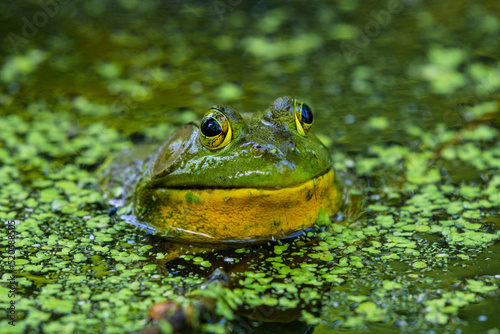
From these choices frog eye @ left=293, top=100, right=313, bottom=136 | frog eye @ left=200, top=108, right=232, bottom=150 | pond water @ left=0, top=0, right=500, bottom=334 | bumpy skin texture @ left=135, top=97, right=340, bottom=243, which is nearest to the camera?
pond water @ left=0, top=0, right=500, bottom=334

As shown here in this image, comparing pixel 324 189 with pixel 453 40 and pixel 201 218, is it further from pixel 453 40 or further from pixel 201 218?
pixel 453 40

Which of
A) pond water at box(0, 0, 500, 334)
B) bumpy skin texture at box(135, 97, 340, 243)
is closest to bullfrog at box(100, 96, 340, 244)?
bumpy skin texture at box(135, 97, 340, 243)

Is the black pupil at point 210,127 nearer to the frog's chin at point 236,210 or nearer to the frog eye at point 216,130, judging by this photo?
the frog eye at point 216,130

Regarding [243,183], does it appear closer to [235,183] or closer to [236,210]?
[235,183]

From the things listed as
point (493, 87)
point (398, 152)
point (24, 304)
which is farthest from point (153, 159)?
point (493, 87)

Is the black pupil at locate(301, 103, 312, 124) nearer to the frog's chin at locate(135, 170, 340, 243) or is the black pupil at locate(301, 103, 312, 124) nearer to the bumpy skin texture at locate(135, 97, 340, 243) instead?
the bumpy skin texture at locate(135, 97, 340, 243)

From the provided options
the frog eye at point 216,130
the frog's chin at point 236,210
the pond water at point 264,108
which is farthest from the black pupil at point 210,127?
the pond water at point 264,108

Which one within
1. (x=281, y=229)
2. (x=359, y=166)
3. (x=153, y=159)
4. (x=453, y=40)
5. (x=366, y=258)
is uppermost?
→ (x=453, y=40)
